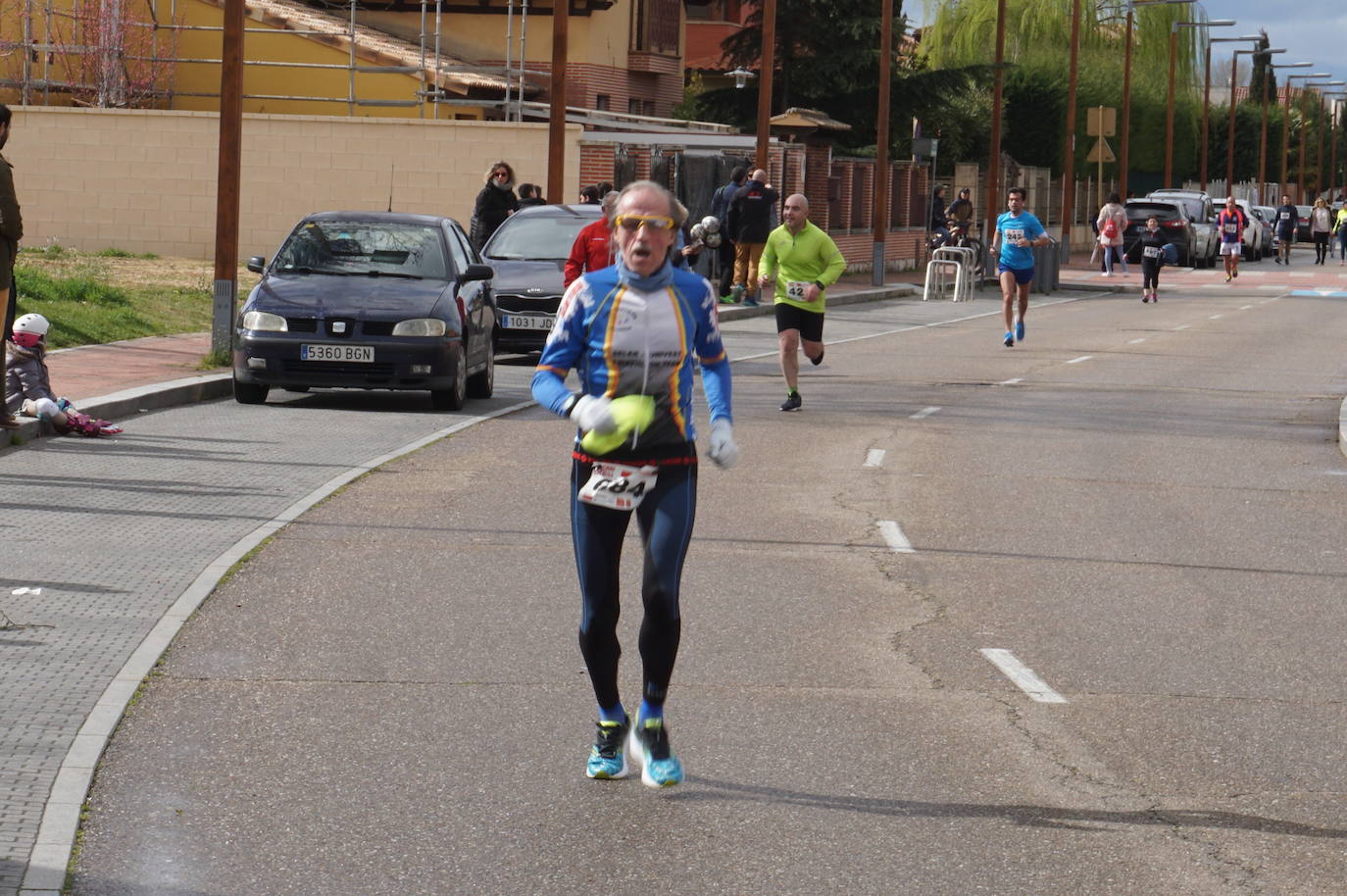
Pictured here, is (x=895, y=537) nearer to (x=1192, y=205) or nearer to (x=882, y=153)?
(x=882, y=153)

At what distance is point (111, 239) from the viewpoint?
36.2 metres

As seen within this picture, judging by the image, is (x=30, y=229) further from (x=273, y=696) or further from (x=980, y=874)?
(x=980, y=874)

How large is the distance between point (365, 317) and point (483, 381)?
172cm

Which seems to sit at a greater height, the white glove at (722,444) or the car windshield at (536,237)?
the car windshield at (536,237)

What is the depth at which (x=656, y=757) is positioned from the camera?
6.16 meters

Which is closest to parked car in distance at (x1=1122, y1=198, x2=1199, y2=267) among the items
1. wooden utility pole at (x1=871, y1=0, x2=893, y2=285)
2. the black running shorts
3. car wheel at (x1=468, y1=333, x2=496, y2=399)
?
wooden utility pole at (x1=871, y1=0, x2=893, y2=285)

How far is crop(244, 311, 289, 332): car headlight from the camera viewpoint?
16391mm

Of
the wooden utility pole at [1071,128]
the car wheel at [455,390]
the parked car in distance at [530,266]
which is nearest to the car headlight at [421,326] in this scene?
the car wheel at [455,390]

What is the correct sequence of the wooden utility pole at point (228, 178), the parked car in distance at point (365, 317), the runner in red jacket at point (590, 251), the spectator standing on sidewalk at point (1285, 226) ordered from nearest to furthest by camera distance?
the parked car in distance at point (365, 317) → the runner in red jacket at point (590, 251) → the wooden utility pole at point (228, 178) → the spectator standing on sidewalk at point (1285, 226)

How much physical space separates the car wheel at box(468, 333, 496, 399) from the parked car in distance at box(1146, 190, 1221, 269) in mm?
42383

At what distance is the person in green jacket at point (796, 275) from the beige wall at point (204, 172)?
18.5 meters

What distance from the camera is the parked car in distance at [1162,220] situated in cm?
5512

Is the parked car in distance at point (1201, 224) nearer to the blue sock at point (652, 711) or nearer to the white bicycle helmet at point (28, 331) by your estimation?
the white bicycle helmet at point (28, 331)

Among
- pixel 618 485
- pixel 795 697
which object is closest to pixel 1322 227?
pixel 795 697
